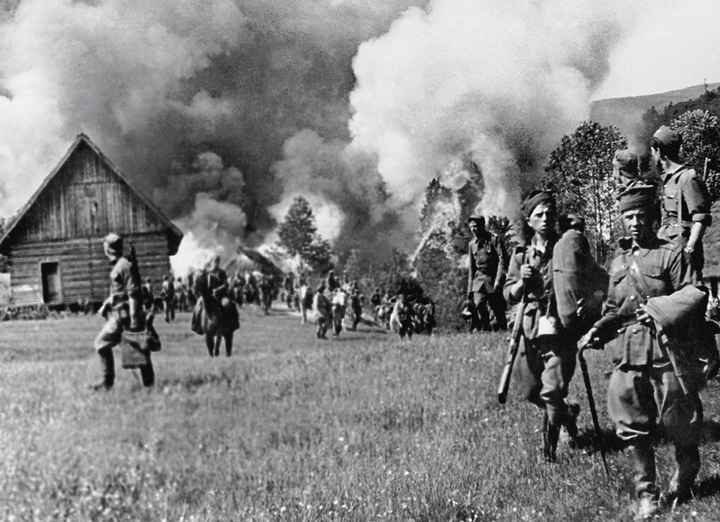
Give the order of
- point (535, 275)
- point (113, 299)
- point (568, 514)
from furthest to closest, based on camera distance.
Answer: point (113, 299) → point (535, 275) → point (568, 514)

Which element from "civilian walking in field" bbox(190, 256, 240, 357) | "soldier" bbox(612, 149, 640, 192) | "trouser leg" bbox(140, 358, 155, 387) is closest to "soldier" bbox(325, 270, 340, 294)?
"civilian walking in field" bbox(190, 256, 240, 357)

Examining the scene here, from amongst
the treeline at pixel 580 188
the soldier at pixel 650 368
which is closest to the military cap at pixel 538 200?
the treeline at pixel 580 188

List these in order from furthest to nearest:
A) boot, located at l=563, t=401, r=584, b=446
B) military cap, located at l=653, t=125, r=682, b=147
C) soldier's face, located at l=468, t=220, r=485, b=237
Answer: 1. soldier's face, located at l=468, t=220, r=485, b=237
2. boot, located at l=563, t=401, r=584, b=446
3. military cap, located at l=653, t=125, r=682, b=147

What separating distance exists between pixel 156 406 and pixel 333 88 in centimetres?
297

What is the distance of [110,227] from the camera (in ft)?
17.3

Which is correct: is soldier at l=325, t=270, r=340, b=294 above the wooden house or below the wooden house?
below

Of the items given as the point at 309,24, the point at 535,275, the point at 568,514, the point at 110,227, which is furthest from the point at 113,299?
the point at 568,514

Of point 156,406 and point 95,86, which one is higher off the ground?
point 95,86

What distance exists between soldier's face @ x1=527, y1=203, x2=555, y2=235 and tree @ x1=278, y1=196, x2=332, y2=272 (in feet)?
5.91

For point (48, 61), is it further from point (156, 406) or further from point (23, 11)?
point (156, 406)

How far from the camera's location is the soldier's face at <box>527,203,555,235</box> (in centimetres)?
433

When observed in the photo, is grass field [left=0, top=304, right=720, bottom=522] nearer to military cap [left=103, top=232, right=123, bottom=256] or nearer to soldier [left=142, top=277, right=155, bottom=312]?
soldier [left=142, top=277, right=155, bottom=312]

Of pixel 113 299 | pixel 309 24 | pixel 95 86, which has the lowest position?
pixel 113 299

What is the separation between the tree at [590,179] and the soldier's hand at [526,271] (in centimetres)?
92
